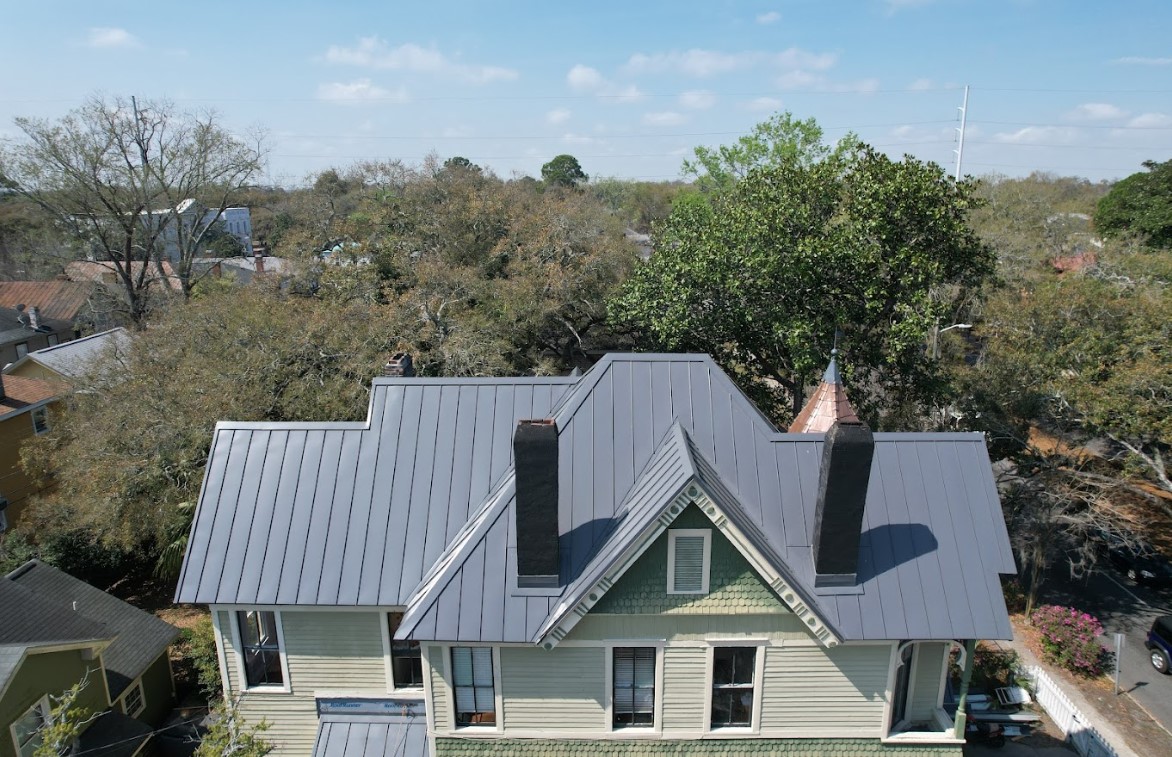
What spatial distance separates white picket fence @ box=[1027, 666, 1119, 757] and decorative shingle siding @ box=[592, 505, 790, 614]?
10.3m

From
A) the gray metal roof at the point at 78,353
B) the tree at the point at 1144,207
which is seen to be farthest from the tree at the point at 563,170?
the gray metal roof at the point at 78,353

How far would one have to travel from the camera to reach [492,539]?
11.6 metres

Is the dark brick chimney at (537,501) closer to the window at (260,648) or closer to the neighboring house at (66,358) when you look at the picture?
the window at (260,648)

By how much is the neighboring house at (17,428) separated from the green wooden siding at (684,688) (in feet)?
91.4

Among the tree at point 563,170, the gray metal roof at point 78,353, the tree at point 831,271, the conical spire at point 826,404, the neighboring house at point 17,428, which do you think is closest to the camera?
the conical spire at point 826,404

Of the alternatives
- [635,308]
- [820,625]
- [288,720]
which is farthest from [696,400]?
[635,308]

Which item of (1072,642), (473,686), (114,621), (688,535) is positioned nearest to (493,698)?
(473,686)

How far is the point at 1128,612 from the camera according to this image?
2209 centimetres

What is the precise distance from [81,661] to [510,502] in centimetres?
1072

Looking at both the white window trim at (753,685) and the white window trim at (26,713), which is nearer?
the white window trim at (753,685)

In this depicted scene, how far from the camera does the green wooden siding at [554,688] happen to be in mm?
11531

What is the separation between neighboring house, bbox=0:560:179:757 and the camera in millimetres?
13477

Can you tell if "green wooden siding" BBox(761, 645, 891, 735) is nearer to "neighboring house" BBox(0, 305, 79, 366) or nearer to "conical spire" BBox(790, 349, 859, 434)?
"conical spire" BBox(790, 349, 859, 434)

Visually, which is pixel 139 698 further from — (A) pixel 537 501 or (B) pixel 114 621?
(A) pixel 537 501
